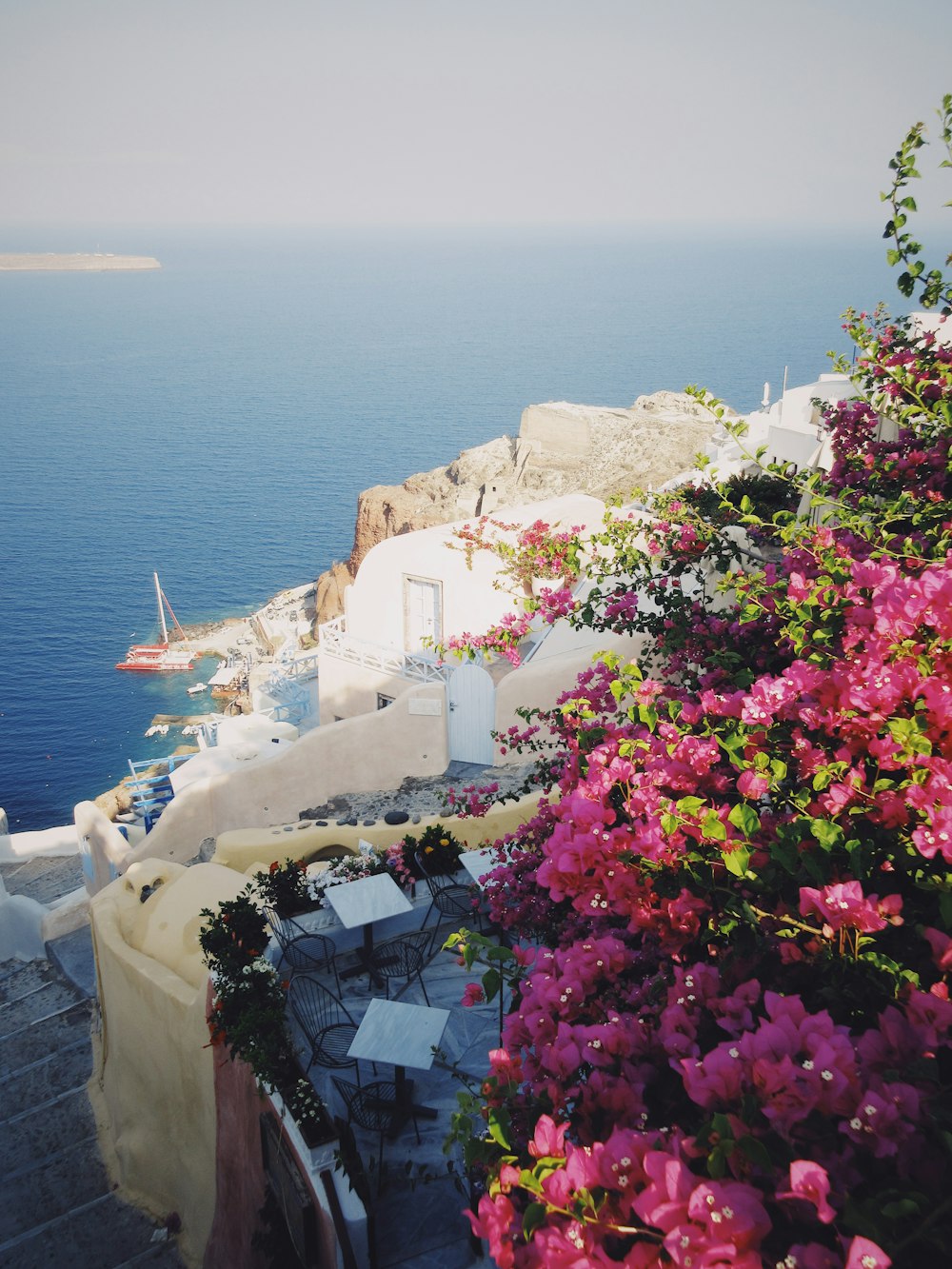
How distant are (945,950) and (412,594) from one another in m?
15.6

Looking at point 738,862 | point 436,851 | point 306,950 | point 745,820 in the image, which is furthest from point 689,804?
point 436,851

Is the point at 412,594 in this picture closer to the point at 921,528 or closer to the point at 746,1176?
Answer: the point at 921,528

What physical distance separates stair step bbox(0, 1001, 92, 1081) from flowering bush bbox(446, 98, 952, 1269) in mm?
11747

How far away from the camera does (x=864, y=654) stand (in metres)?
3.71

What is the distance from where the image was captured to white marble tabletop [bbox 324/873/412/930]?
7848 mm

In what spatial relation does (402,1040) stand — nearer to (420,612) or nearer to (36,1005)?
(36,1005)

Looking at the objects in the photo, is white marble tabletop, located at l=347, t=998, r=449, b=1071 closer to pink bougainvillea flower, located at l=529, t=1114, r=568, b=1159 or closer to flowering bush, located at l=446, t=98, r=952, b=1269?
flowering bush, located at l=446, t=98, r=952, b=1269

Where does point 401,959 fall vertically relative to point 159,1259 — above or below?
above

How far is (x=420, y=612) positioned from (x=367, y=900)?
10450 mm

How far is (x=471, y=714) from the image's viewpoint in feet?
49.4

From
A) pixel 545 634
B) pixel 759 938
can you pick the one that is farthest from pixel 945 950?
pixel 545 634

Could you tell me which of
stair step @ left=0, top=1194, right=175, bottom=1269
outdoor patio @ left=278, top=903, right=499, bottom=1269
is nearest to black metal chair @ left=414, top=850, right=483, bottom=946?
outdoor patio @ left=278, top=903, right=499, bottom=1269

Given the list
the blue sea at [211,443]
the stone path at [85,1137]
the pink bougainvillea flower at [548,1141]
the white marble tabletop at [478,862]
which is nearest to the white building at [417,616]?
the stone path at [85,1137]

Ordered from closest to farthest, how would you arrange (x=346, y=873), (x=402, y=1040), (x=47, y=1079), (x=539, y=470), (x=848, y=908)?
(x=848, y=908), (x=402, y=1040), (x=346, y=873), (x=47, y=1079), (x=539, y=470)
